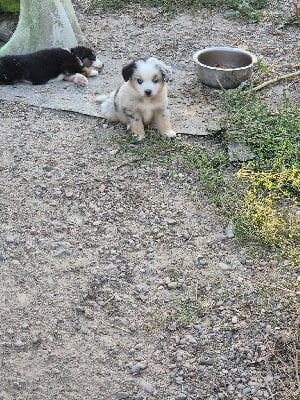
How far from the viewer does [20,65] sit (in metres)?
6.91

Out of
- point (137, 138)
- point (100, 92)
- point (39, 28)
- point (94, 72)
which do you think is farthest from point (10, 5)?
point (137, 138)

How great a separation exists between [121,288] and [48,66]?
329cm

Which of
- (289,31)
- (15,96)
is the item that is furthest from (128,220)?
(289,31)

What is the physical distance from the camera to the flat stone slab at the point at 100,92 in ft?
20.5

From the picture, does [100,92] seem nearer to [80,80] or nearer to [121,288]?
[80,80]

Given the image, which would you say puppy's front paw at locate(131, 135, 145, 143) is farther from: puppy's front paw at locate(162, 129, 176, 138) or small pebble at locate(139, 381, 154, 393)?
small pebble at locate(139, 381, 154, 393)

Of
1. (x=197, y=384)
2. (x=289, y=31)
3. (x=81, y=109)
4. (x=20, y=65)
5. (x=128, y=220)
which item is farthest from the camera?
(x=289, y=31)

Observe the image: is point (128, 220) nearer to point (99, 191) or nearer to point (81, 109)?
point (99, 191)

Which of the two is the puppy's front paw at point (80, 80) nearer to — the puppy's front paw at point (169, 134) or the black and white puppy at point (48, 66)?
the black and white puppy at point (48, 66)

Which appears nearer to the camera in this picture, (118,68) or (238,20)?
(118,68)

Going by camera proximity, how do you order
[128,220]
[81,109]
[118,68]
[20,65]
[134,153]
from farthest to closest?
[118,68] → [20,65] → [81,109] → [134,153] → [128,220]

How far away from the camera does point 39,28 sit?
24.2ft

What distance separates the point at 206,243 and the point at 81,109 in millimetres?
2291

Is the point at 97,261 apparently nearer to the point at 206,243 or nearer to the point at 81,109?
the point at 206,243
